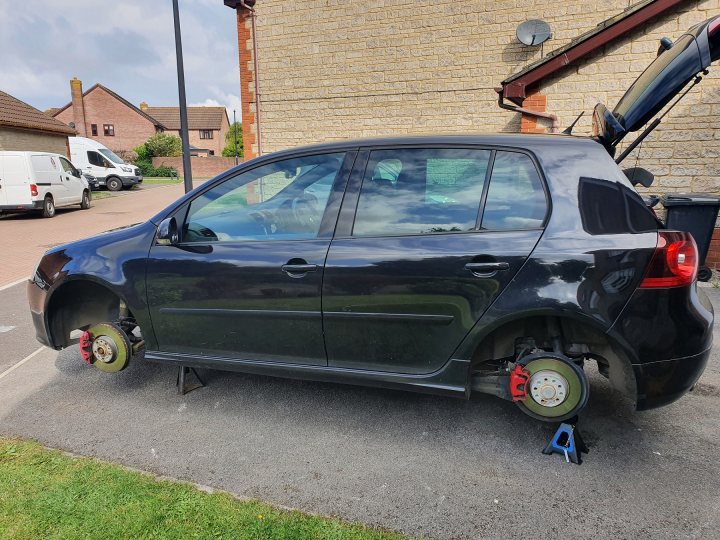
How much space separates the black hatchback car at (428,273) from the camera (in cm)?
244

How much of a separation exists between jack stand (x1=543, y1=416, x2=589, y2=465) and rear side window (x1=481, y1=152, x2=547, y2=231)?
1159 millimetres

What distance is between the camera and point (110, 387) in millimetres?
3670

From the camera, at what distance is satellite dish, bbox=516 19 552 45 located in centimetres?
805

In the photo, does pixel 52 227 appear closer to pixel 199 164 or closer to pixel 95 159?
pixel 95 159

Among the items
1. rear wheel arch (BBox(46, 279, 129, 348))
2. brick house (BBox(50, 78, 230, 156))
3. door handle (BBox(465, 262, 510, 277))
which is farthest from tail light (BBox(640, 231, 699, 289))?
brick house (BBox(50, 78, 230, 156))

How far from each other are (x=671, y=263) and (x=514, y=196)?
809 millimetres

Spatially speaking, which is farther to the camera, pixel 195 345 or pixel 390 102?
pixel 390 102

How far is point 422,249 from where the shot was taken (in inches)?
103

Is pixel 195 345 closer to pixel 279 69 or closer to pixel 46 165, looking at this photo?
pixel 279 69

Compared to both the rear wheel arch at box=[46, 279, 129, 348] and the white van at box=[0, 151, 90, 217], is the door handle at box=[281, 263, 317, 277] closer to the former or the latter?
the rear wheel arch at box=[46, 279, 129, 348]

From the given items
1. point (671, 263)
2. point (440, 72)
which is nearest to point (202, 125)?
point (440, 72)

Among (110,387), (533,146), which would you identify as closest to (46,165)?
(110,387)

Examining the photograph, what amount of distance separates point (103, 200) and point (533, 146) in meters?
21.8

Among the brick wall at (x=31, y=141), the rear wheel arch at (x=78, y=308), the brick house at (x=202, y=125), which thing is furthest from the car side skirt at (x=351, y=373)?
the brick house at (x=202, y=125)
